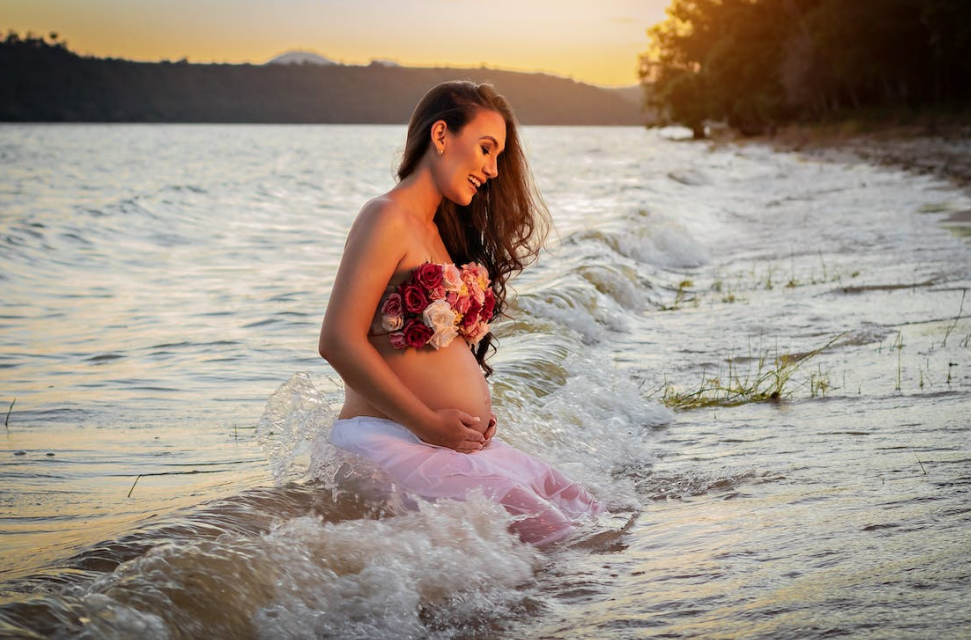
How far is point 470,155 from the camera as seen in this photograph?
13.0 feet

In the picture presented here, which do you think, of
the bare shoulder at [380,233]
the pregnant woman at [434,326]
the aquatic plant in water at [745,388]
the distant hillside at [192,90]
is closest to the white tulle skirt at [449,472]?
the pregnant woman at [434,326]

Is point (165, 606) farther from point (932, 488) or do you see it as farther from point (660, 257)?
point (660, 257)

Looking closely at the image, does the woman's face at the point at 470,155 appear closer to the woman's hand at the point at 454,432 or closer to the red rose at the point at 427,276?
the red rose at the point at 427,276

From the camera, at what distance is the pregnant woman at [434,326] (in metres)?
3.67

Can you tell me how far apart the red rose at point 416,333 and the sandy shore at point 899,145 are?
18351 millimetres

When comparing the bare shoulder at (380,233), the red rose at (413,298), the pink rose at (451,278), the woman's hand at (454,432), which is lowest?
the woman's hand at (454,432)

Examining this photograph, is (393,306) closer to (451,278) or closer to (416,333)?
(416,333)

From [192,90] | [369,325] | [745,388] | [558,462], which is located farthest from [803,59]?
[192,90]

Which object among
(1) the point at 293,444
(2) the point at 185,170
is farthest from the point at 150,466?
(2) the point at 185,170

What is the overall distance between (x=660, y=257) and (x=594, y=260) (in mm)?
2166

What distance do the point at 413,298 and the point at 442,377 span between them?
38 centimetres

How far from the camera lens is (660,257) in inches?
581

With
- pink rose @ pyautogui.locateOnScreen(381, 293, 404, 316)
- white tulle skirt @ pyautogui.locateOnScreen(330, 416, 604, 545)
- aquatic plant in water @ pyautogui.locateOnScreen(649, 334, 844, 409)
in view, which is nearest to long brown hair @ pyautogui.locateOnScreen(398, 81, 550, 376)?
pink rose @ pyautogui.locateOnScreen(381, 293, 404, 316)

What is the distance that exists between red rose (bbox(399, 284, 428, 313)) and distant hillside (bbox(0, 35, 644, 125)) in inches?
5767
